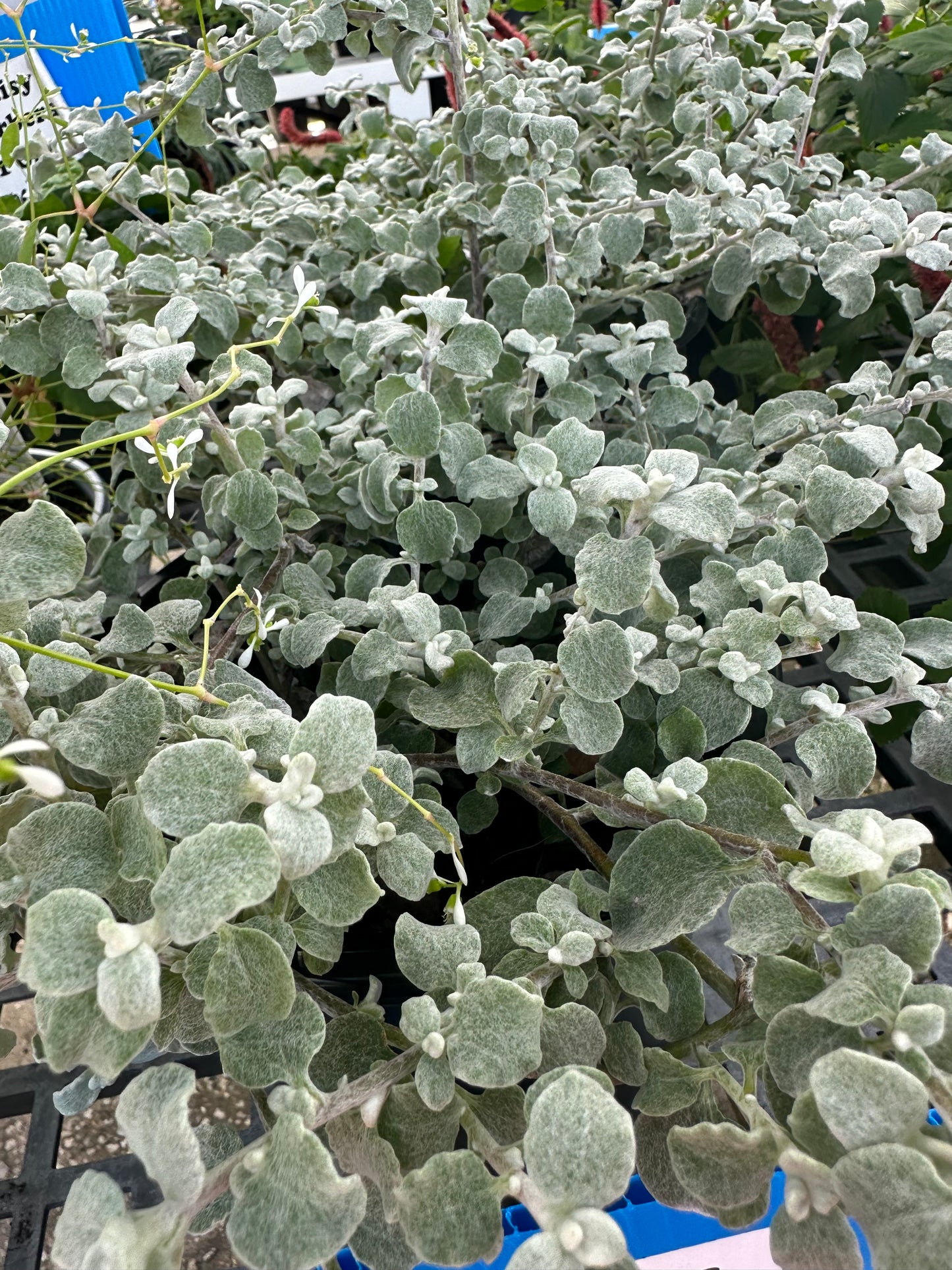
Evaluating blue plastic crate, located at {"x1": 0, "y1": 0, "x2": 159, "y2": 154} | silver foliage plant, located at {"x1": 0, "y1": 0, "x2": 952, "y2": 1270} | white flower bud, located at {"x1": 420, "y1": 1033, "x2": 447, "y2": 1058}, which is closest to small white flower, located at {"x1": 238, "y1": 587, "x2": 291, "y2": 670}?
silver foliage plant, located at {"x1": 0, "y1": 0, "x2": 952, "y2": 1270}

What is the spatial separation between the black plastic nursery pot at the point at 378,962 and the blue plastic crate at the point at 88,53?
65 cm

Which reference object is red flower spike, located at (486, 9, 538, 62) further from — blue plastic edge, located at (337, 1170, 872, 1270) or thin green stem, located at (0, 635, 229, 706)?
blue plastic edge, located at (337, 1170, 872, 1270)

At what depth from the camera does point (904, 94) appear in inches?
35.0

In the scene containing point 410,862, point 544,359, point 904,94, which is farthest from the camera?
point 904,94

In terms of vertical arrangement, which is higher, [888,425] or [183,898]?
[183,898]

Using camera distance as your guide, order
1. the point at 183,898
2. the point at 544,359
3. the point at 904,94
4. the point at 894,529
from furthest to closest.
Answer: the point at 904,94, the point at 894,529, the point at 544,359, the point at 183,898

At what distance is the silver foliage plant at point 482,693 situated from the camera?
290mm

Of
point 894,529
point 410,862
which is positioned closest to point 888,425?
point 894,529

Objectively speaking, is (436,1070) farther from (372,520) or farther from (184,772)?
(372,520)

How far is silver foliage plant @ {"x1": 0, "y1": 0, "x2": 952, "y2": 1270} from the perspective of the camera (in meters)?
0.29

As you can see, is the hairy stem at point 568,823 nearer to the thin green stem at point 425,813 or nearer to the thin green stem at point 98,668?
the thin green stem at point 425,813

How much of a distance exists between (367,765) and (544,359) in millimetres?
332

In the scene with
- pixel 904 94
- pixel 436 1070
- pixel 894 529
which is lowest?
pixel 894 529

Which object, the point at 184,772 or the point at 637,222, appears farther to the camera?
the point at 637,222
